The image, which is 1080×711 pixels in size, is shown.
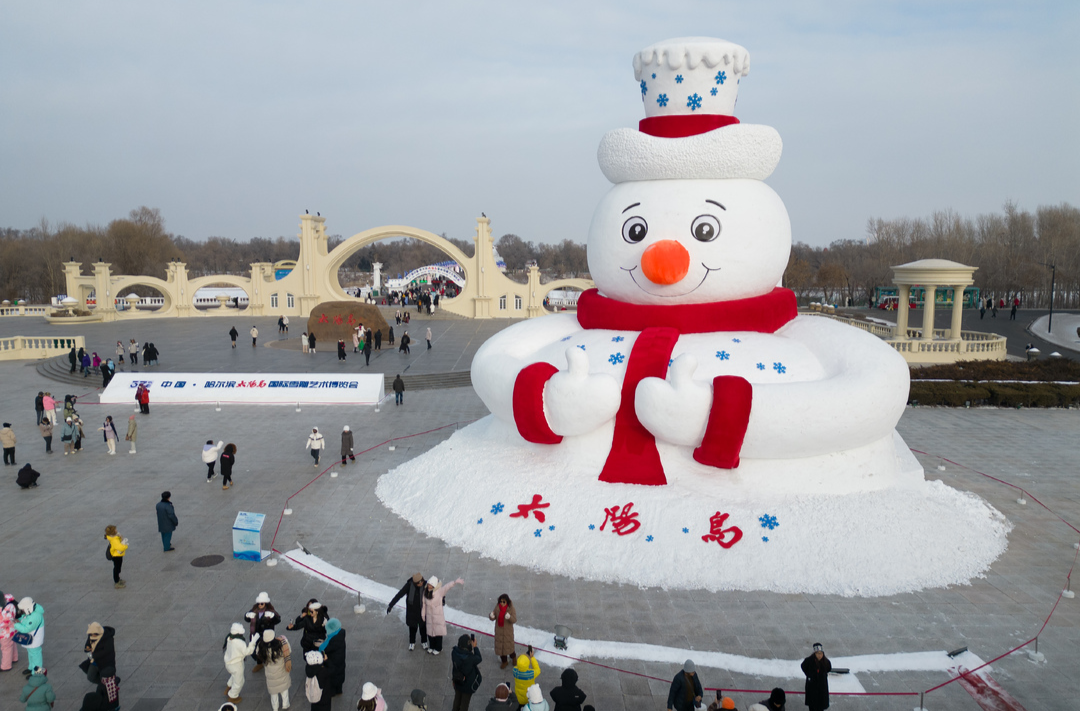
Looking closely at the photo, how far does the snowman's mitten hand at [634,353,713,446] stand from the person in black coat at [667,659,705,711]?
3434 mm

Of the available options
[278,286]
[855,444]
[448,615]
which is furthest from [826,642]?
[278,286]

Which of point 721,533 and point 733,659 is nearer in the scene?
point 733,659

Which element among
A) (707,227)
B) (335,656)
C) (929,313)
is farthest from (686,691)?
(929,313)

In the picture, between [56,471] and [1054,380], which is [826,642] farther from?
[1054,380]

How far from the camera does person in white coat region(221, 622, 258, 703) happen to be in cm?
659

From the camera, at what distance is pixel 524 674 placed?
6.18 metres

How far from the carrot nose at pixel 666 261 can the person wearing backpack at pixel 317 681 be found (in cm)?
600

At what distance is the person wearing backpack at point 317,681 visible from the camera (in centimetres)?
622

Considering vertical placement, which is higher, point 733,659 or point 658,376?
point 658,376

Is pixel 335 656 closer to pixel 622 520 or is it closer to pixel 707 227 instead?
pixel 622 520

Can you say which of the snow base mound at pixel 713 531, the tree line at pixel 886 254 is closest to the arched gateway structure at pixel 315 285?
the tree line at pixel 886 254

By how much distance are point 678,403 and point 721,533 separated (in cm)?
178

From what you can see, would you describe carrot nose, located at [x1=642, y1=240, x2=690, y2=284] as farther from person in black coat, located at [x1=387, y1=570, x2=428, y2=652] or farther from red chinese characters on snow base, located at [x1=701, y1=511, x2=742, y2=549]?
person in black coat, located at [x1=387, y1=570, x2=428, y2=652]

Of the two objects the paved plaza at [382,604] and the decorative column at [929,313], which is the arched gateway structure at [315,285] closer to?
the decorative column at [929,313]
